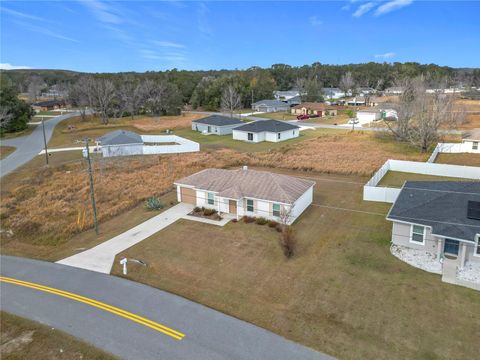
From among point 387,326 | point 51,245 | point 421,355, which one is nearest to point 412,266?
point 387,326

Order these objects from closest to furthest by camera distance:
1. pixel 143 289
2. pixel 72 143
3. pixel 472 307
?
pixel 472 307
pixel 143 289
pixel 72 143

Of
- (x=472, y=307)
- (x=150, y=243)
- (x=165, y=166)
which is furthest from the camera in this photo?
(x=165, y=166)

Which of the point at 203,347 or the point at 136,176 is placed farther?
the point at 136,176

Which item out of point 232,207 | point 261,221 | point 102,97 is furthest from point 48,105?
point 261,221

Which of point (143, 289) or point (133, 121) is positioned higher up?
point (133, 121)

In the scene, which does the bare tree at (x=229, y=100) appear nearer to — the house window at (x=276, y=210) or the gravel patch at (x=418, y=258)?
the house window at (x=276, y=210)

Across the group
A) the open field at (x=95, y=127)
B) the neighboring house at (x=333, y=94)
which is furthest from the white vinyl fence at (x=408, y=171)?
the neighboring house at (x=333, y=94)

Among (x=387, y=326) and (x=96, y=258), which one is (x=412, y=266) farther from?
(x=96, y=258)
